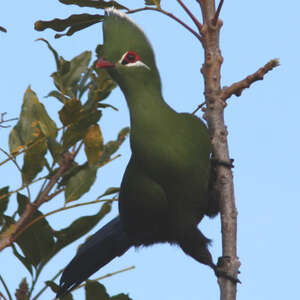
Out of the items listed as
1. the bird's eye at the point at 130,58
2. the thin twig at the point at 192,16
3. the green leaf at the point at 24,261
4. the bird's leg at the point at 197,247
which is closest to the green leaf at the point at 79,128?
the bird's eye at the point at 130,58

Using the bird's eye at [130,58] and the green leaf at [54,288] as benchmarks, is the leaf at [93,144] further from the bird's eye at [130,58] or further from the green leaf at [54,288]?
the green leaf at [54,288]

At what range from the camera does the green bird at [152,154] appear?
7.64 feet

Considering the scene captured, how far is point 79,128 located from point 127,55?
507mm

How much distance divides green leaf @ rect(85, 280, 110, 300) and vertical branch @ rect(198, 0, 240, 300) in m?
Result: 0.60

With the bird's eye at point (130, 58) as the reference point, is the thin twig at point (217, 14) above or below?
above

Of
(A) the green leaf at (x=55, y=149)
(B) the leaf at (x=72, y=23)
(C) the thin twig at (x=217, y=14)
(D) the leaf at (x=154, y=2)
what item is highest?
(D) the leaf at (x=154, y=2)

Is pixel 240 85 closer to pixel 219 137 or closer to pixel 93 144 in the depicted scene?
pixel 219 137

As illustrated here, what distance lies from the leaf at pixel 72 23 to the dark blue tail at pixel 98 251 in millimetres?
1402

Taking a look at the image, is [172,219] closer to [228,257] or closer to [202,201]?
[202,201]

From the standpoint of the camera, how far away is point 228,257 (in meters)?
2.17

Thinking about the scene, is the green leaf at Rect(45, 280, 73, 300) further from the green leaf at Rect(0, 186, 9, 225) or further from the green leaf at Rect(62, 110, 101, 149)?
the green leaf at Rect(62, 110, 101, 149)

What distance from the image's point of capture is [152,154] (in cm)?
235

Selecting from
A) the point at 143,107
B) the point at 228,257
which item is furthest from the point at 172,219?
the point at 143,107

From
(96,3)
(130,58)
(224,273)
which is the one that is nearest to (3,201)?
(130,58)
